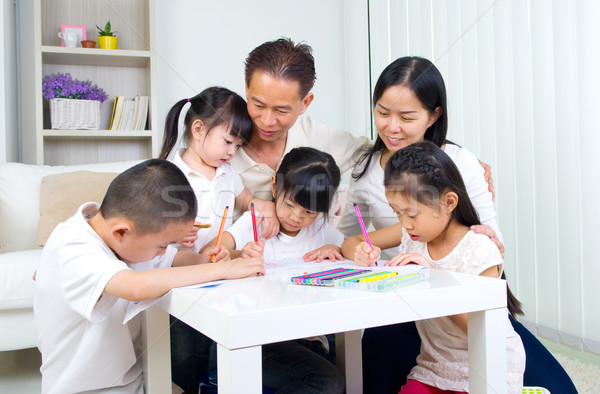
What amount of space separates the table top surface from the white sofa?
3.46 feet

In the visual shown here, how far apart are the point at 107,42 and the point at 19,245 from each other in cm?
148

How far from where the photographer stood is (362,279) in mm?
804

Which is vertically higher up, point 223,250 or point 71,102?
point 71,102

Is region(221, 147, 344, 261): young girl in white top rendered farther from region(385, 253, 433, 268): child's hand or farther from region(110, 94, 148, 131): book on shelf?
region(110, 94, 148, 131): book on shelf

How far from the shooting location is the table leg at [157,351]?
961mm

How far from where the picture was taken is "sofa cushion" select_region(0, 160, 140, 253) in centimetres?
204

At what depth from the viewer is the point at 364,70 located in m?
3.43

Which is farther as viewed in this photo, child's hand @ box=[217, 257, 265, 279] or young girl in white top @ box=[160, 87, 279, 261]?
young girl in white top @ box=[160, 87, 279, 261]

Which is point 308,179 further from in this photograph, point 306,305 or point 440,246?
point 306,305

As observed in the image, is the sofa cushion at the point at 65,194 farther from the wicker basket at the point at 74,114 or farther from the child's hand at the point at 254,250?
the child's hand at the point at 254,250

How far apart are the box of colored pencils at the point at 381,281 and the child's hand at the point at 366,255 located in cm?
23

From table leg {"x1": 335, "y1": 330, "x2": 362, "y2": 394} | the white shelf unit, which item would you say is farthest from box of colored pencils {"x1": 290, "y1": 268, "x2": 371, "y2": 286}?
the white shelf unit

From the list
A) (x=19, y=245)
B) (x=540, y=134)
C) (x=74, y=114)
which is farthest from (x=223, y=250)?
(x=74, y=114)

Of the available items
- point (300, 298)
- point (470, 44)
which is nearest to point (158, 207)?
point (300, 298)
